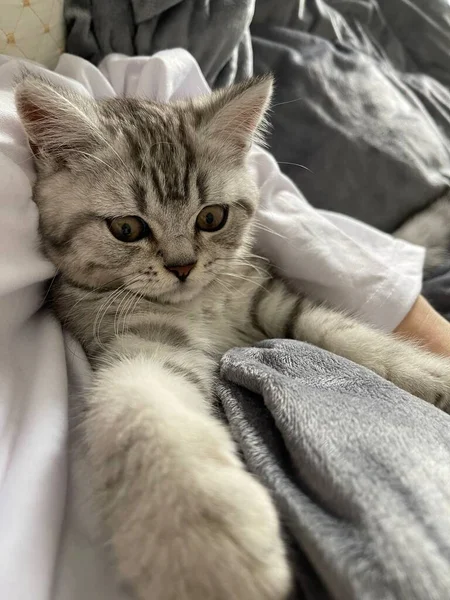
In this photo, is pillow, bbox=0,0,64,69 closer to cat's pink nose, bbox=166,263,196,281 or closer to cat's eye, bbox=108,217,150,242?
cat's eye, bbox=108,217,150,242

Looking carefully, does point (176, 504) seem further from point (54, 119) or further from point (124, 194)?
point (54, 119)

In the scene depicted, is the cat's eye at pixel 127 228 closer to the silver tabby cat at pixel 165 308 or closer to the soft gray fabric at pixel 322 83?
the silver tabby cat at pixel 165 308

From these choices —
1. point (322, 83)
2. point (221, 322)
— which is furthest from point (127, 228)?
point (322, 83)

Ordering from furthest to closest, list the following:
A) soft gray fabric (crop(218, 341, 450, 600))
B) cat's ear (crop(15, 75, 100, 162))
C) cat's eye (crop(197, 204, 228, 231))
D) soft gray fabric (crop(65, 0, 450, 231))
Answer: soft gray fabric (crop(65, 0, 450, 231)), cat's eye (crop(197, 204, 228, 231)), cat's ear (crop(15, 75, 100, 162)), soft gray fabric (crop(218, 341, 450, 600))

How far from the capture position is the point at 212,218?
939 millimetres

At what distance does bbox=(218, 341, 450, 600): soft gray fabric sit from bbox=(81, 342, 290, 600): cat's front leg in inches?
1.6

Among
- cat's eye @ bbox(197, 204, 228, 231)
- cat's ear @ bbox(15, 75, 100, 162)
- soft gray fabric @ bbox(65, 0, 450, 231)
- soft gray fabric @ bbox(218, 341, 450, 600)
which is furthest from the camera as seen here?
soft gray fabric @ bbox(65, 0, 450, 231)

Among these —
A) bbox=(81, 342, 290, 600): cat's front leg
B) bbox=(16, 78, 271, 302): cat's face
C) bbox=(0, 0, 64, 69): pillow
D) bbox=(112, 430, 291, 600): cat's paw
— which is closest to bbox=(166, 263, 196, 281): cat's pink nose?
bbox=(16, 78, 271, 302): cat's face

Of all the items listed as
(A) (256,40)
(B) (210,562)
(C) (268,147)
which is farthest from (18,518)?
(A) (256,40)

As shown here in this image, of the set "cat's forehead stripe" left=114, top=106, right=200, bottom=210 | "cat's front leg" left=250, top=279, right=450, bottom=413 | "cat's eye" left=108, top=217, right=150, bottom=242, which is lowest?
"cat's front leg" left=250, top=279, right=450, bottom=413

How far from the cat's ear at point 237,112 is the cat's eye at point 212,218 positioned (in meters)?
0.14

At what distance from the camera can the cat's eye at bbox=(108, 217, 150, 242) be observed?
2.79ft

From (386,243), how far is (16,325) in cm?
84

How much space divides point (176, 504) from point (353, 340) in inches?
20.8
